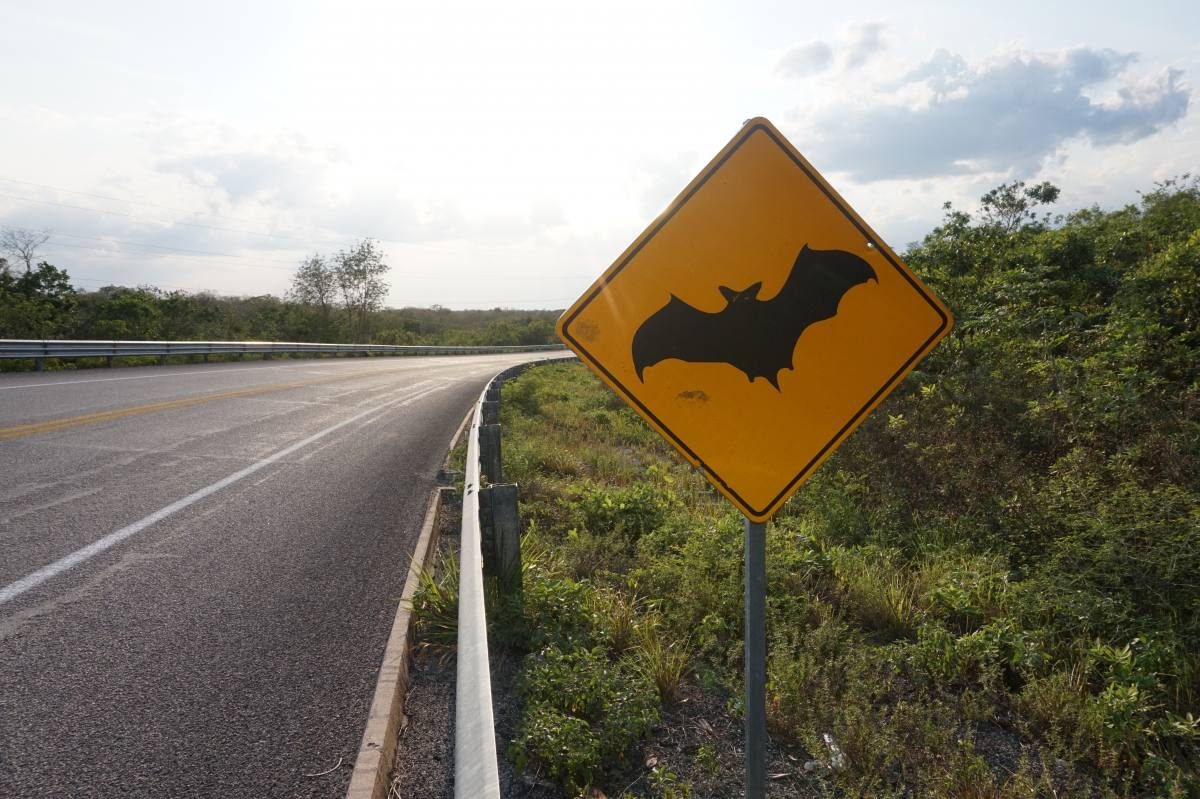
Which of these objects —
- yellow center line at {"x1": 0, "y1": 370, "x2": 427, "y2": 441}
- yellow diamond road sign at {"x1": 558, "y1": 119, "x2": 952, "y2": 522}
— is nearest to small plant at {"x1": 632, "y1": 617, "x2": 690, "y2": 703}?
yellow diamond road sign at {"x1": 558, "y1": 119, "x2": 952, "y2": 522}

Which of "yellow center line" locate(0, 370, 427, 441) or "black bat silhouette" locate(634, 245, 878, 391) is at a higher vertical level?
"black bat silhouette" locate(634, 245, 878, 391)

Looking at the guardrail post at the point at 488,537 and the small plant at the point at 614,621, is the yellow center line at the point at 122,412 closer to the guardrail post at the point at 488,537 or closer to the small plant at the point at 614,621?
the guardrail post at the point at 488,537

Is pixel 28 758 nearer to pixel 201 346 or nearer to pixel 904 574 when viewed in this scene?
pixel 904 574

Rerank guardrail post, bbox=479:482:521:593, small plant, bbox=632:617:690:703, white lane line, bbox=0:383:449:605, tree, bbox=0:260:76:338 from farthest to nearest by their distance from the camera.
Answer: tree, bbox=0:260:76:338 < guardrail post, bbox=479:482:521:593 < white lane line, bbox=0:383:449:605 < small plant, bbox=632:617:690:703

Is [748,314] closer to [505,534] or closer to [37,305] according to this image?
[505,534]

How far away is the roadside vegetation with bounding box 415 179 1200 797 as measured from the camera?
10.3ft

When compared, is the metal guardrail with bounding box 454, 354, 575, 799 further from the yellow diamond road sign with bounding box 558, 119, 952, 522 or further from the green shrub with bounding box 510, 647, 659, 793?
the yellow diamond road sign with bounding box 558, 119, 952, 522

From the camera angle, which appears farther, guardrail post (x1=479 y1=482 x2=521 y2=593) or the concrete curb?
guardrail post (x1=479 y1=482 x2=521 y2=593)

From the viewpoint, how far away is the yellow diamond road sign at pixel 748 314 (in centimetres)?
214

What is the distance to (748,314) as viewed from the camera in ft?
7.05

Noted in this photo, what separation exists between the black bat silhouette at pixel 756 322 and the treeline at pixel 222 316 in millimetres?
27183

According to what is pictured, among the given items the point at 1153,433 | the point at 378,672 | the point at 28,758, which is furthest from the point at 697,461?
the point at 1153,433

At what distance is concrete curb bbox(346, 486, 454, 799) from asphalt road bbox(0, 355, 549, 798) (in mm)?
102

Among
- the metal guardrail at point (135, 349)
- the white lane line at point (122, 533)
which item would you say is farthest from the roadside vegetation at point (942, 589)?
the metal guardrail at point (135, 349)
